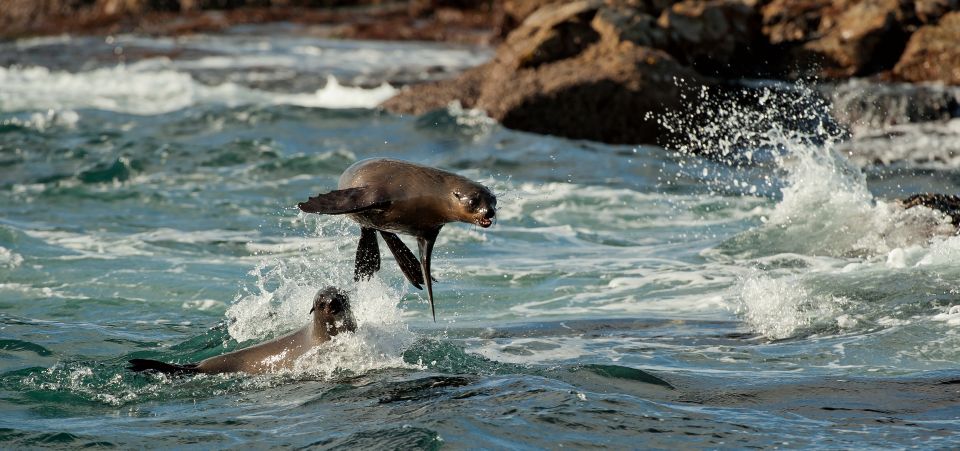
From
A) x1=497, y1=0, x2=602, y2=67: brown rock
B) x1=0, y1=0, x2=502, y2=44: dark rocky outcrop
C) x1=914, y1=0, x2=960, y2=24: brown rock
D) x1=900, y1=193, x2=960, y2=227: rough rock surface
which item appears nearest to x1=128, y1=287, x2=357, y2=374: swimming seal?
x1=900, y1=193, x2=960, y2=227: rough rock surface

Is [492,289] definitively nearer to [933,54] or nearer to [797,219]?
[797,219]

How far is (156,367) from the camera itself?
7203 millimetres

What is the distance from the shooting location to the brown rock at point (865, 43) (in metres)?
18.5

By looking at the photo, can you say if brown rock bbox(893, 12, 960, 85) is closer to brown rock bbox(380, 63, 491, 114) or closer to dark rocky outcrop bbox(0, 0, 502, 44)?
brown rock bbox(380, 63, 491, 114)

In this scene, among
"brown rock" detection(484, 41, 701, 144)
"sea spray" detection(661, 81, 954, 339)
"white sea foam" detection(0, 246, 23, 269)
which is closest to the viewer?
"sea spray" detection(661, 81, 954, 339)

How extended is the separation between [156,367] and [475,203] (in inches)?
82.3

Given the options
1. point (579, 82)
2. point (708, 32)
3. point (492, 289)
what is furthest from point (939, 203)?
point (708, 32)

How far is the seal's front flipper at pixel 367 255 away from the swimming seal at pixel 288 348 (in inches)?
7.2

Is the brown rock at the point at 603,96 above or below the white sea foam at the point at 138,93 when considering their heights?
below

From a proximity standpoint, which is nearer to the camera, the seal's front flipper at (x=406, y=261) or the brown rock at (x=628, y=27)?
the seal's front flipper at (x=406, y=261)

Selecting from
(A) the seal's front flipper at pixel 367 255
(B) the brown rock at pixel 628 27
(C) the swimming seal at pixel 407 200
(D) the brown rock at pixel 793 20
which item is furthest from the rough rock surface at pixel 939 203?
(D) the brown rock at pixel 793 20

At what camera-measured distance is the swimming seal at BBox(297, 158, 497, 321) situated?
6500mm

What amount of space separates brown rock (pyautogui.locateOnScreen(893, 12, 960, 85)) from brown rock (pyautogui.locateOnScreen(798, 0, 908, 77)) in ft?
1.03

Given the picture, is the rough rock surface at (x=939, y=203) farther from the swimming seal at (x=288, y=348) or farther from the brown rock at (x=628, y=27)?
the brown rock at (x=628, y=27)
